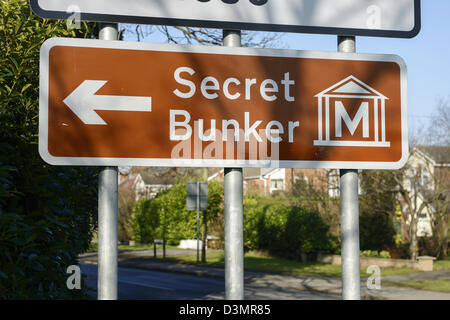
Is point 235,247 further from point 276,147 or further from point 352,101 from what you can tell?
point 352,101

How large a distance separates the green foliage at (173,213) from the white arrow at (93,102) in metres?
30.0

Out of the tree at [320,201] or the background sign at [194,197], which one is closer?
the background sign at [194,197]

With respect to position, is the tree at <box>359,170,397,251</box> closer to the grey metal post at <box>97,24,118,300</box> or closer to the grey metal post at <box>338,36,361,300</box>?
the grey metal post at <box>338,36,361,300</box>

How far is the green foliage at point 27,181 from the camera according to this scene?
3.44m

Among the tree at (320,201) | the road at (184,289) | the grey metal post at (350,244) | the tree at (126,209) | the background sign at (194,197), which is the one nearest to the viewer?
the grey metal post at (350,244)

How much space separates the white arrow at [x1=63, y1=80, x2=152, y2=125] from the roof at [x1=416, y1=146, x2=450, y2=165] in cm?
2672

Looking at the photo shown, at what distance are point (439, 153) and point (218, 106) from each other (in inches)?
1148

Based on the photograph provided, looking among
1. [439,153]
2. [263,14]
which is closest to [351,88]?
[263,14]

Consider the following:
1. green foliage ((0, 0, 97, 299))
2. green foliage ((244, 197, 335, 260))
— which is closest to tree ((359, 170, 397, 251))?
green foliage ((244, 197, 335, 260))

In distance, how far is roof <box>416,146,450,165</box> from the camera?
27103mm

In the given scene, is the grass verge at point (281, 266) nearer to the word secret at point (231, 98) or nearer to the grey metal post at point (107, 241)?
the word secret at point (231, 98)

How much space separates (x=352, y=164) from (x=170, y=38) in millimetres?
8760

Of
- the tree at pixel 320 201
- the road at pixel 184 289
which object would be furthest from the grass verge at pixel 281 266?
the road at pixel 184 289
